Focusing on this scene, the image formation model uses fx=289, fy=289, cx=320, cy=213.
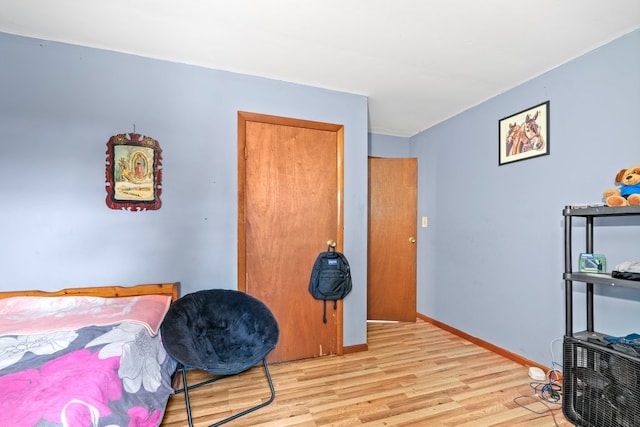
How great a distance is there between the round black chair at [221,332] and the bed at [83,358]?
14cm

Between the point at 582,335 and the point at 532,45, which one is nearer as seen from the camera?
the point at 582,335

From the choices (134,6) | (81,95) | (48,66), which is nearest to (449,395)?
(134,6)

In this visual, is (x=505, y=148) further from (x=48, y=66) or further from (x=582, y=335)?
(x=48, y=66)

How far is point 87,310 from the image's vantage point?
175 centimetres

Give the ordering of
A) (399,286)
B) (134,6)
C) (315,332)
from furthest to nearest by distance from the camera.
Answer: (399,286)
(315,332)
(134,6)

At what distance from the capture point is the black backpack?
2.45 metres

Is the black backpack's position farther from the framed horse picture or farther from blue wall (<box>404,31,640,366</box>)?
the framed horse picture

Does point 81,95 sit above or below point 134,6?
below

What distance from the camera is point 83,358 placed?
1222 mm

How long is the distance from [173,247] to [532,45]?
2.89 m

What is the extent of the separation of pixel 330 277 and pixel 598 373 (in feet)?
5.52

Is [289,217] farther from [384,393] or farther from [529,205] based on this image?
[529,205]

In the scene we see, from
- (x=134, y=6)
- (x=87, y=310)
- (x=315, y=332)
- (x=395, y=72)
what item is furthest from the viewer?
(x=315, y=332)

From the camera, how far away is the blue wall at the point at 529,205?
1.84m
